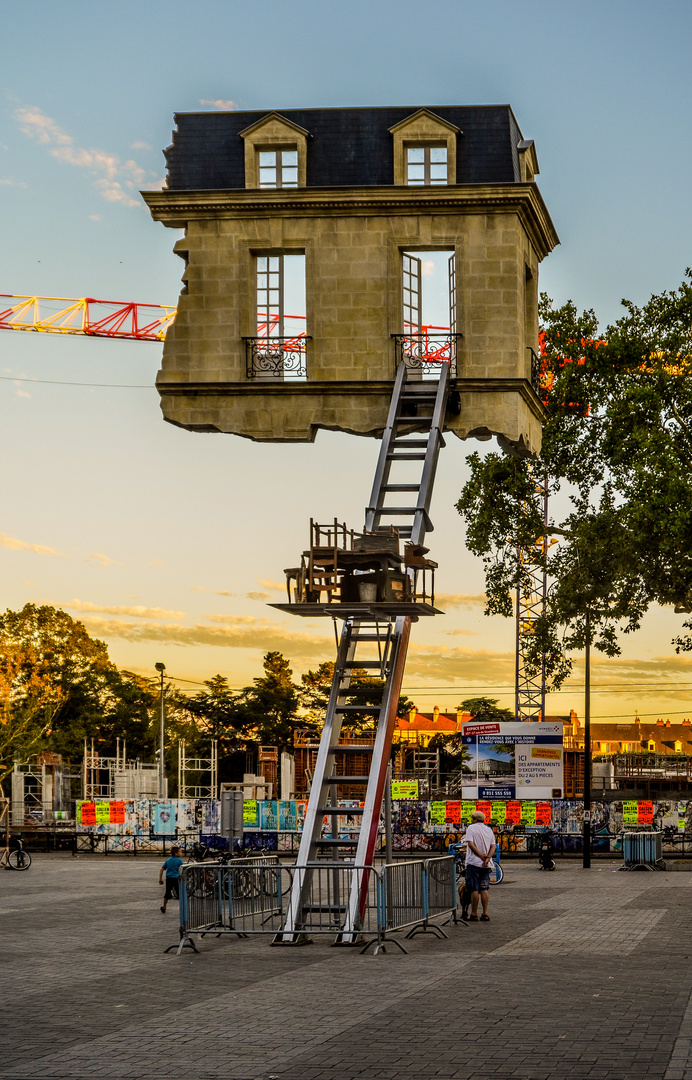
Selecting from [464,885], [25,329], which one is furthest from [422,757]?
[464,885]

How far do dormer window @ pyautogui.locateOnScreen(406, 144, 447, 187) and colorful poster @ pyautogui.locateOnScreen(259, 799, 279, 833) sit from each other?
105 feet

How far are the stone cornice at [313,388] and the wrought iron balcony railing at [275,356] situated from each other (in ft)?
0.64

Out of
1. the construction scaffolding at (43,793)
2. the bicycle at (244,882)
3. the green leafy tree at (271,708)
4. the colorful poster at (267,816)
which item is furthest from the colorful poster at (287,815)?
the green leafy tree at (271,708)

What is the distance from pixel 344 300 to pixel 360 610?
19.4 ft

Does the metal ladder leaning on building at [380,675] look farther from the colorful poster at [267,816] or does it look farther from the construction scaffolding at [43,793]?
the construction scaffolding at [43,793]

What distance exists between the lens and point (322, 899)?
20078 mm

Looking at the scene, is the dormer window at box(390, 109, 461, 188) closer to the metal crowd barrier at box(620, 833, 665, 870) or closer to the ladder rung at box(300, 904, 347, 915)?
the ladder rung at box(300, 904, 347, 915)

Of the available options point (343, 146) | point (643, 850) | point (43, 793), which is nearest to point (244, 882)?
point (343, 146)

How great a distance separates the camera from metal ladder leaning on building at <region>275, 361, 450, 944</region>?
60.0ft

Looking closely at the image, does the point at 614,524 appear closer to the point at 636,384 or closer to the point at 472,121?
the point at 636,384

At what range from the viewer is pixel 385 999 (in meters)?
13.4

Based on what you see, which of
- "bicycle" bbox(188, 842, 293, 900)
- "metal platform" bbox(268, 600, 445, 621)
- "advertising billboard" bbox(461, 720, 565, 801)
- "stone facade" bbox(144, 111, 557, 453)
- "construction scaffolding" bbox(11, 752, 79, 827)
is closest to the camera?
"metal platform" bbox(268, 600, 445, 621)

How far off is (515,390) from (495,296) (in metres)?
1.59

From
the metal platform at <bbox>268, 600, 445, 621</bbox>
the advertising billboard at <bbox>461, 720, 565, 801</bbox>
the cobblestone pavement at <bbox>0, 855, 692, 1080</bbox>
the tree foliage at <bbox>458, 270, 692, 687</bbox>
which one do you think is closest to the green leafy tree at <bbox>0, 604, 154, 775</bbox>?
the advertising billboard at <bbox>461, 720, 565, 801</bbox>
